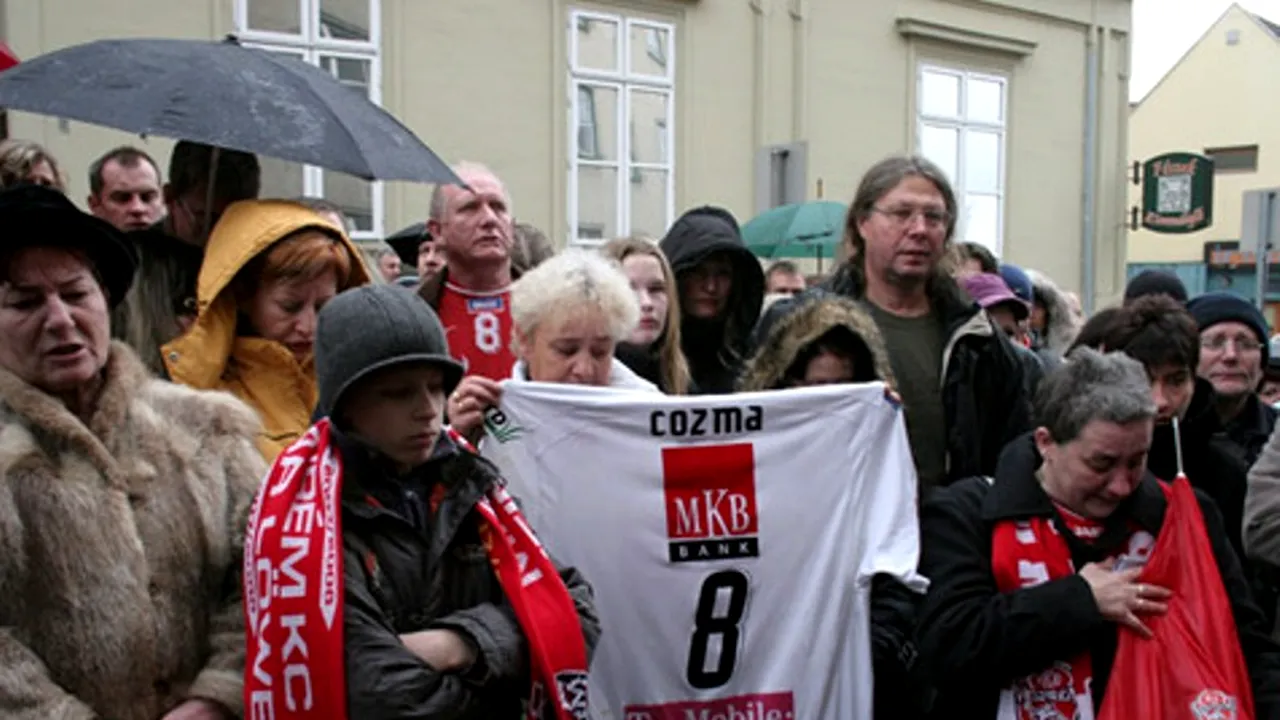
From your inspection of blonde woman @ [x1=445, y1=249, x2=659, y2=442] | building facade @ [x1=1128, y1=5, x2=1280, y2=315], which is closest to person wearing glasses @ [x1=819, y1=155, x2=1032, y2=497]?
blonde woman @ [x1=445, y1=249, x2=659, y2=442]

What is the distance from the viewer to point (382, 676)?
2.20 meters

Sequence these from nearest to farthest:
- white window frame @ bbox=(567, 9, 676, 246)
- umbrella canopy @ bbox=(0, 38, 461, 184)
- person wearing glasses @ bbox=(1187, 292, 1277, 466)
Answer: umbrella canopy @ bbox=(0, 38, 461, 184) < person wearing glasses @ bbox=(1187, 292, 1277, 466) < white window frame @ bbox=(567, 9, 676, 246)

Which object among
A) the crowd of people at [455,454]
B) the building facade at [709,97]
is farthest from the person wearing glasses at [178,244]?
the building facade at [709,97]

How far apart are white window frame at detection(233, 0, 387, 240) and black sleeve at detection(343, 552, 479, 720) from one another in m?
8.81

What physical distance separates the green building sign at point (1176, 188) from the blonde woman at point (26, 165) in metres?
22.1

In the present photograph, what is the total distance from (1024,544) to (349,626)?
165 centimetres

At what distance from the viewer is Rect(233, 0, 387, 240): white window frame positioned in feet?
35.1

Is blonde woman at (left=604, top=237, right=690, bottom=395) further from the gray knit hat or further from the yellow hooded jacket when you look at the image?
the gray knit hat

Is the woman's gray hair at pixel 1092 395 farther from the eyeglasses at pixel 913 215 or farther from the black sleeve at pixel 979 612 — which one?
the eyeglasses at pixel 913 215

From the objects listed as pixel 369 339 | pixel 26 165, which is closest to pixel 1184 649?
pixel 369 339

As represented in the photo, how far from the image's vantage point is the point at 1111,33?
17.2 meters

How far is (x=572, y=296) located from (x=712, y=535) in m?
0.78

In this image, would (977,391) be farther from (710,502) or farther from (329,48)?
(329,48)

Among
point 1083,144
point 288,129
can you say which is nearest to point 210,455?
point 288,129
